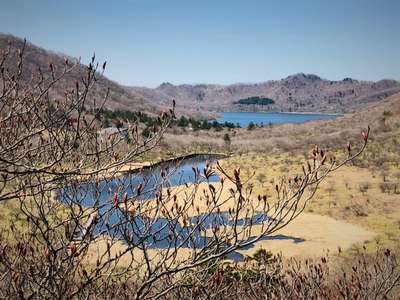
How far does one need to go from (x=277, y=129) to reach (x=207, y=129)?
11.0 m

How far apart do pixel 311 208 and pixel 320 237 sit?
15.0 feet

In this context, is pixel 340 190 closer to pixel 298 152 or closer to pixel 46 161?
pixel 298 152

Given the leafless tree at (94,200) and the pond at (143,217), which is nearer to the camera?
the leafless tree at (94,200)

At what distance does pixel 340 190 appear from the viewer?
24.8 meters

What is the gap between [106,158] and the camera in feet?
17.7

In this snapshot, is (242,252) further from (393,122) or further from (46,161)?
(393,122)

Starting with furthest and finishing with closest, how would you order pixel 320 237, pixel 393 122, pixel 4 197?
pixel 393 122 → pixel 320 237 → pixel 4 197

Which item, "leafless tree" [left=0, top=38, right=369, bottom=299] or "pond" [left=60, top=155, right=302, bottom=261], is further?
"pond" [left=60, top=155, right=302, bottom=261]

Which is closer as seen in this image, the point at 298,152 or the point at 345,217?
the point at 345,217

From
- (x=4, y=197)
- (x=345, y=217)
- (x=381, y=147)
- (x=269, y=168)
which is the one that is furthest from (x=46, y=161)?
(x=381, y=147)

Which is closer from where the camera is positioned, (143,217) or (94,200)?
(143,217)

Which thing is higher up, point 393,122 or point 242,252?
point 393,122


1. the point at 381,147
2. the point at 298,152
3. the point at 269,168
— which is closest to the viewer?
the point at 269,168

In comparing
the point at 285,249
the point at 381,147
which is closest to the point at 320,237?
the point at 285,249
